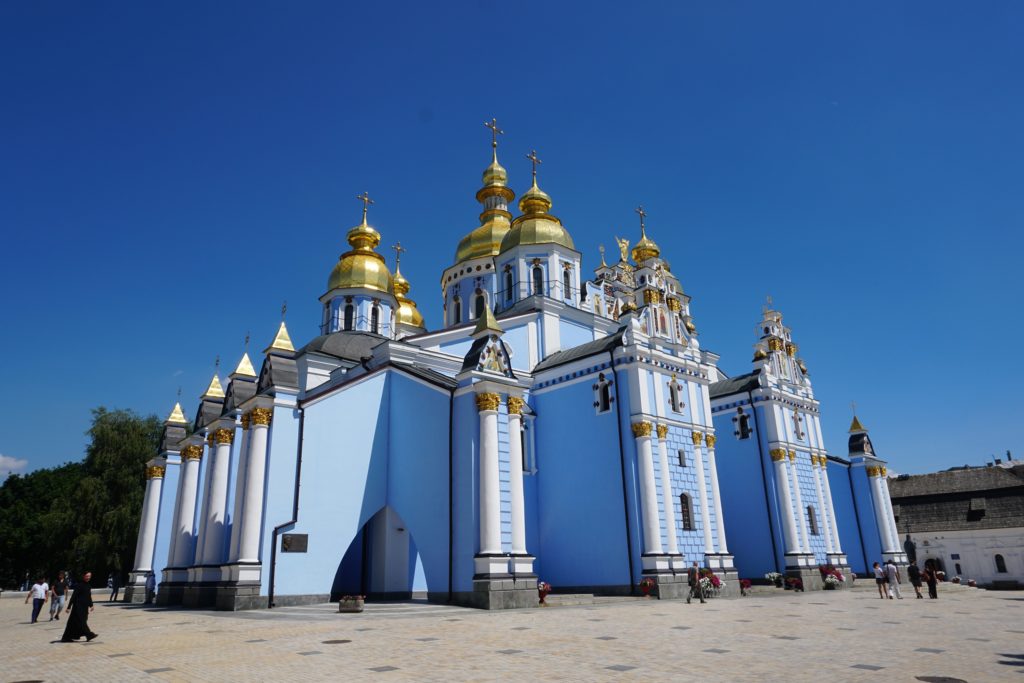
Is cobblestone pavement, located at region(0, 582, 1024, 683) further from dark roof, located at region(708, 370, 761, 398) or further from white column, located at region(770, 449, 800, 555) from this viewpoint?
dark roof, located at region(708, 370, 761, 398)

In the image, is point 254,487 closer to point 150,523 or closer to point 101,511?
point 150,523

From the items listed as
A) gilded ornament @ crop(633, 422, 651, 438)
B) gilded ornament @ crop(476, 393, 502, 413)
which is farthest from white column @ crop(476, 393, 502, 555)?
gilded ornament @ crop(633, 422, 651, 438)

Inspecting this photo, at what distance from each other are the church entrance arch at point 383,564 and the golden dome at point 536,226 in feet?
44.5

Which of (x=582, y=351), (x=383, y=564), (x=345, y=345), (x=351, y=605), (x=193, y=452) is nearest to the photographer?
(x=351, y=605)

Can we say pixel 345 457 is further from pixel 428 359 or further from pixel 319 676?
pixel 319 676

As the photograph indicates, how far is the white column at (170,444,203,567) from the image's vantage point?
24.6m

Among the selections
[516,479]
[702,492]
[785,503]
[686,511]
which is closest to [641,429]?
[686,511]

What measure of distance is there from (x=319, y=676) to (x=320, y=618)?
7333 millimetres

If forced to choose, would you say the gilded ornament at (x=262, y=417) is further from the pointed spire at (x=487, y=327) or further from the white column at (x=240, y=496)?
the pointed spire at (x=487, y=327)

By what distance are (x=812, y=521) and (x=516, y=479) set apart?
16.0 metres

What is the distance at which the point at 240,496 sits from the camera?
62.7ft

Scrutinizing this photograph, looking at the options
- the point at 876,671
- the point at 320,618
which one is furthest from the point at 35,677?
the point at 876,671

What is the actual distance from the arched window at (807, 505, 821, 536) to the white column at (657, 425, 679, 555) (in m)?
9.33

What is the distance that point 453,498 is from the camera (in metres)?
18.2
